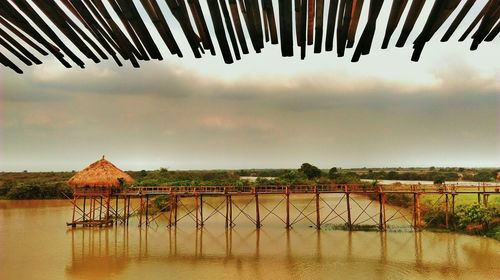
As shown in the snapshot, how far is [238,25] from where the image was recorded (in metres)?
1.55

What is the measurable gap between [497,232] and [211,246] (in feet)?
44.9

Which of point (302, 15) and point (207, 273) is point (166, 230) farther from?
point (302, 15)

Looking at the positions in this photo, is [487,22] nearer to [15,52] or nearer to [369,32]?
[369,32]

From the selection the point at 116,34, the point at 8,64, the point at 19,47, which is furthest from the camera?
the point at 8,64

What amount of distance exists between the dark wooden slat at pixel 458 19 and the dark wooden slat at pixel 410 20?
18 centimetres

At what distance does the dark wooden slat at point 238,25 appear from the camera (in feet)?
4.62

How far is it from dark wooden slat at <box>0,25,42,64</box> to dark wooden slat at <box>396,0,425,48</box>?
5.03 feet

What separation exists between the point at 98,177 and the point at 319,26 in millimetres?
25459

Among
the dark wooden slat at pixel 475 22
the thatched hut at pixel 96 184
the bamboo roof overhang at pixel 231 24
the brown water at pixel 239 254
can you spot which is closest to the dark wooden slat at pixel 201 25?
the bamboo roof overhang at pixel 231 24

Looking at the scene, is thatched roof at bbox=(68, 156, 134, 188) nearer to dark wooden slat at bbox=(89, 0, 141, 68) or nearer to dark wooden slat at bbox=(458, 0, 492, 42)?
dark wooden slat at bbox=(89, 0, 141, 68)

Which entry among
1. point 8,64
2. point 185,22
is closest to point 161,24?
point 185,22

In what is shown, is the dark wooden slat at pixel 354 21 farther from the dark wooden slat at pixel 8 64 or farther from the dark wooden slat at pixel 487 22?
the dark wooden slat at pixel 8 64

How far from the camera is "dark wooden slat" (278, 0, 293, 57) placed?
1.42m

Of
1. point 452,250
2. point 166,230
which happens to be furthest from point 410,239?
point 166,230
